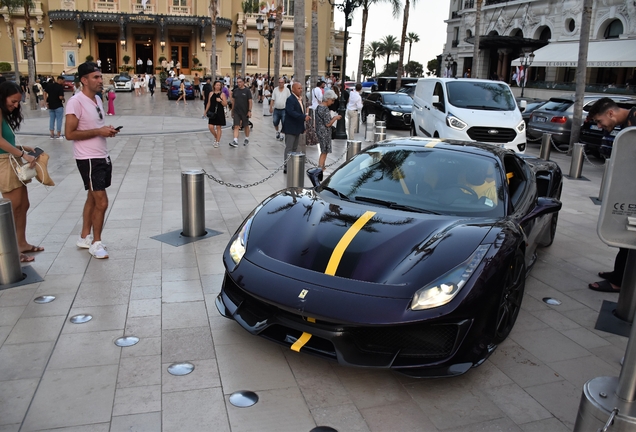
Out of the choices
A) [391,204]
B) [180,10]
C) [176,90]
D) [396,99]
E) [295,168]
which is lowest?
[295,168]

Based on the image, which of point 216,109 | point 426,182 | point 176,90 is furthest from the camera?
point 176,90

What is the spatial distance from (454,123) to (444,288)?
31.7ft

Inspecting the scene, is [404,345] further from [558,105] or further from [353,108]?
[558,105]

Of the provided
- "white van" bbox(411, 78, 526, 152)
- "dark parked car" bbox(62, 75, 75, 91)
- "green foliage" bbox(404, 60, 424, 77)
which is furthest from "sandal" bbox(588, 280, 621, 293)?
"green foliage" bbox(404, 60, 424, 77)

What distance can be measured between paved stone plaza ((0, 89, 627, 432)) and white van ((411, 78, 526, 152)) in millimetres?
5939

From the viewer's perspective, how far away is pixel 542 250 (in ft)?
22.6

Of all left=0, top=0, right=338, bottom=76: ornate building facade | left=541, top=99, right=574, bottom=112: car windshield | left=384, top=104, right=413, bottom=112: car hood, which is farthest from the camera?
left=0, top=0, right=338, bottom=76: ornate building facade

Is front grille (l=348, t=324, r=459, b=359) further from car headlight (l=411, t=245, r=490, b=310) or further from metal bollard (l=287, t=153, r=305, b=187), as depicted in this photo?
metal bollard (l=287, t=153, r=305, b=187)

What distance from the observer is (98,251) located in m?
5.79

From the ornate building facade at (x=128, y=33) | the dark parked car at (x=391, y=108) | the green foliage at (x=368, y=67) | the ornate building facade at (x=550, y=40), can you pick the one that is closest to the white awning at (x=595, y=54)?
the ornate building facade at (x=550, y=40)

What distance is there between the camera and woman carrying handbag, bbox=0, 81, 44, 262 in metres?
5.24

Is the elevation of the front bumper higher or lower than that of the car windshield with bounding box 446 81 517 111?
lower

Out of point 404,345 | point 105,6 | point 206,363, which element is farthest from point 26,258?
point 105,6

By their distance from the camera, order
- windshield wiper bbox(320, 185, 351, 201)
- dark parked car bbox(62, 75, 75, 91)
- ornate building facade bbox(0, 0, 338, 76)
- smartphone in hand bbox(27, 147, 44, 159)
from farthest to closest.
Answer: ornate building facade bbox(0, 0, 338, 76) → dark parked car bbox(62, 75, 75, 91) → smartphone in hand bbox(27, 147, 44, 159) → windshield wiper bbox(320, 185, 351, 201)
